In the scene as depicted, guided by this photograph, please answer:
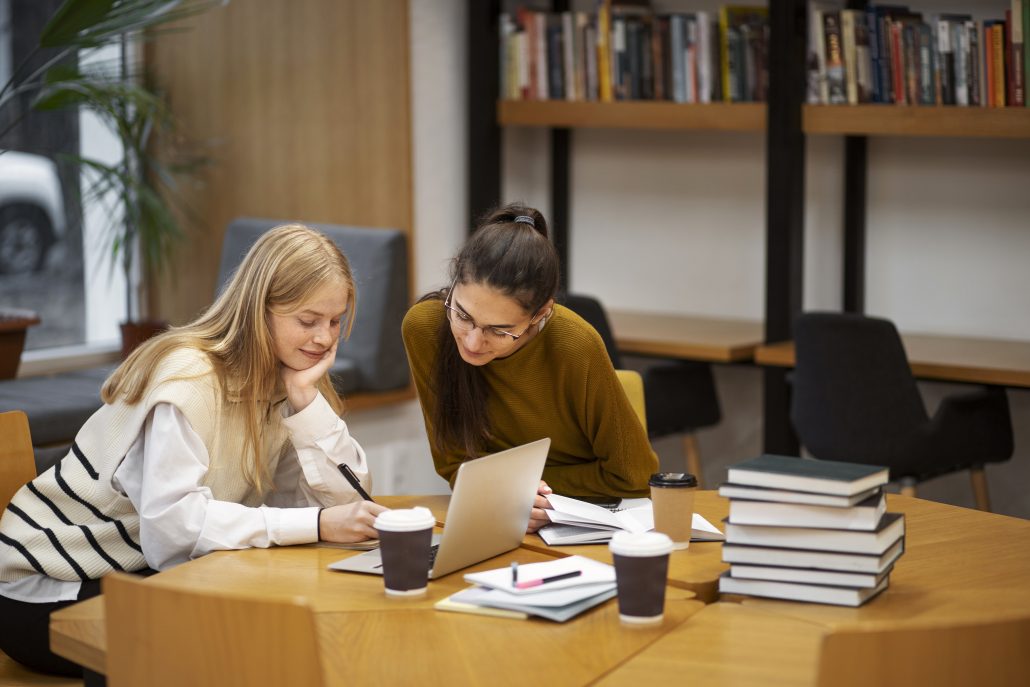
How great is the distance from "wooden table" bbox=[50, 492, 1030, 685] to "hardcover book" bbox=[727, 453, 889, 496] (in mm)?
162

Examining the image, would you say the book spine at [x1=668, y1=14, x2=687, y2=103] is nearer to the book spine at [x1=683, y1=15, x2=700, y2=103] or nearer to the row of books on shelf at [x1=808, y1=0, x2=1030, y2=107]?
the book spine at [x1=683, y1=15, x2=700, y2=103]

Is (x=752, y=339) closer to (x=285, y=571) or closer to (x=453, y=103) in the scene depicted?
(x=453, y=103)

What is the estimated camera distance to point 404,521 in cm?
177

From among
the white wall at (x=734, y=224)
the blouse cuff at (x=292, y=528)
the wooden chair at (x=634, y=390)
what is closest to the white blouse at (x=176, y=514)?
the blouse cuff at (x=292, y=528)

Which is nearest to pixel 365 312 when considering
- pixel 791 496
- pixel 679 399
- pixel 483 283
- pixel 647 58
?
pixel 679 399

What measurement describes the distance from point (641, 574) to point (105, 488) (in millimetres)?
940

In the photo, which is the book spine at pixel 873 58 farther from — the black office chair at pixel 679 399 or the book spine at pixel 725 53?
the black office chair at pixel 679 399

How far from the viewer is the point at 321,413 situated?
7.25 ft

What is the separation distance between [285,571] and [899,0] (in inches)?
128

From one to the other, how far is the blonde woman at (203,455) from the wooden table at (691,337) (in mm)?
2160

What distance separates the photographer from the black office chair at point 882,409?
11.6 ft

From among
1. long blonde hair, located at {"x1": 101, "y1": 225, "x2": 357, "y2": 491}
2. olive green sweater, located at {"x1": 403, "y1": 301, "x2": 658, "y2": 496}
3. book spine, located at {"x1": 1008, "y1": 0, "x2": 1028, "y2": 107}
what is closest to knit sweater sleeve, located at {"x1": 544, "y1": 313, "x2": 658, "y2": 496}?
olive green sweater, located at {"x1": 403, "y1": 301, "x2": 658, "y2": 496}

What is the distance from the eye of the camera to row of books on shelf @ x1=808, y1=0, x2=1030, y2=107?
3799 millimetres

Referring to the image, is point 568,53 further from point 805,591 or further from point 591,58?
point 805,591
